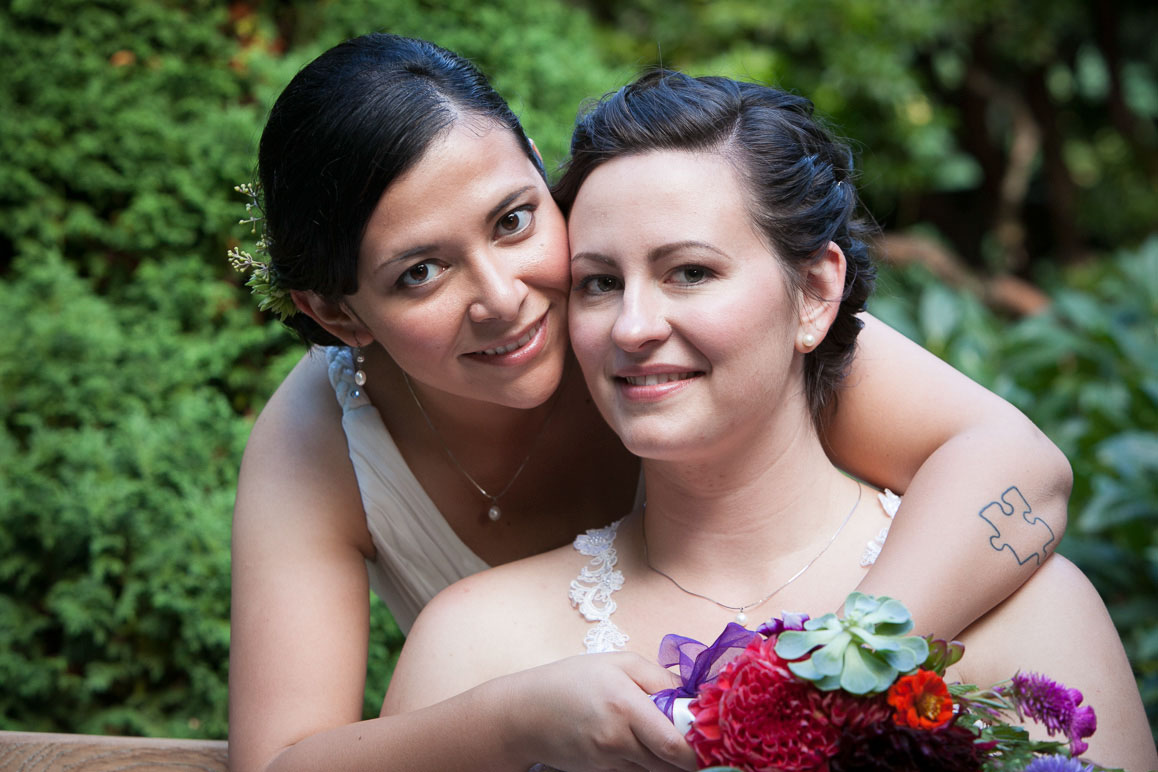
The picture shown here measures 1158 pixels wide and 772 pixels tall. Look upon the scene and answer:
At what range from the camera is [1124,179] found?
1027 cm

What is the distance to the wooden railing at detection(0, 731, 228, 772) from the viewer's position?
2.35m

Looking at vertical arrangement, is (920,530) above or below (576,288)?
below

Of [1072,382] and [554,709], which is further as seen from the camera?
[1072,382]

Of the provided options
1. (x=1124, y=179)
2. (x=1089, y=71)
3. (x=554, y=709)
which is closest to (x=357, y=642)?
(x=554, y=709)

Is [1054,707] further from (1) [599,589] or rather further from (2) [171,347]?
(2) [171,347]

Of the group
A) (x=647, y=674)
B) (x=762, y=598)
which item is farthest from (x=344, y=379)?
(x=647, y=674)

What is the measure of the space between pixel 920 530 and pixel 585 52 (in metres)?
3.73

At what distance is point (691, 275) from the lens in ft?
6.49

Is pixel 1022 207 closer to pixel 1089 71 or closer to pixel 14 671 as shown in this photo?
pixel 1089 71

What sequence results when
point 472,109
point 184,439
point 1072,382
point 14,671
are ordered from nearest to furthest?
point 472,109 → point 14,671 → point 184,439 → point 1072,382

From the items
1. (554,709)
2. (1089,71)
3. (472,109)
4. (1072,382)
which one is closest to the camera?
(554,709)

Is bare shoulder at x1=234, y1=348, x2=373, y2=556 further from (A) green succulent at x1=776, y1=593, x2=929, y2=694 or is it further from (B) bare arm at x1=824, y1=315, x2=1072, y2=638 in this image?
(A) green succulent at x1=776, y1=593, x2=929, y2=694

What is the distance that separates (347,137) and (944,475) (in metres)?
1.31

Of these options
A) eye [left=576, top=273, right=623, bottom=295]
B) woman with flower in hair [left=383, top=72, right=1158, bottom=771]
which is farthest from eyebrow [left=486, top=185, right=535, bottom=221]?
eye [left=576, top=273, right=623, bottom=295]
